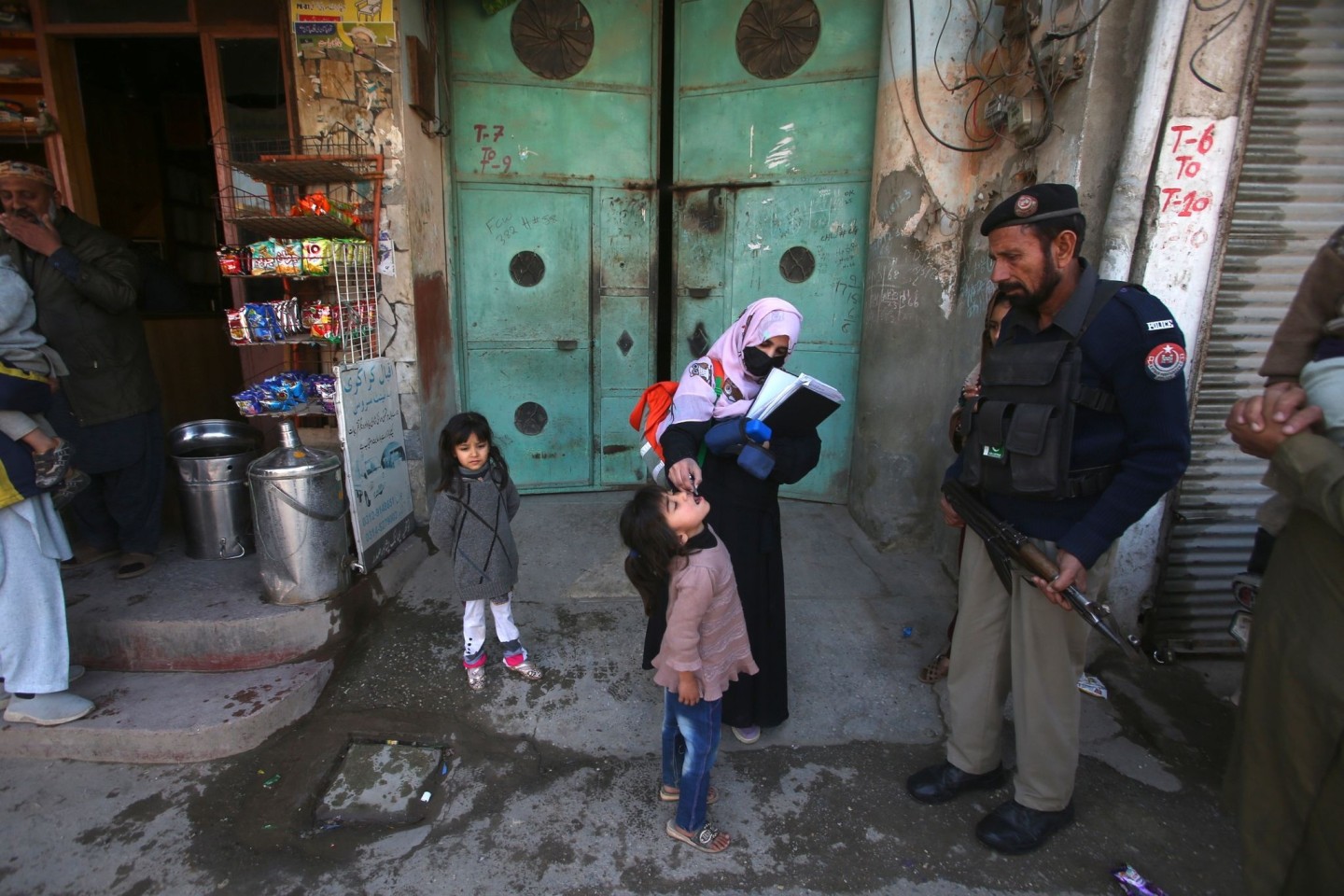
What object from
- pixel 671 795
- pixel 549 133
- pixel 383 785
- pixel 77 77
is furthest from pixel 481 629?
pixel 77 77

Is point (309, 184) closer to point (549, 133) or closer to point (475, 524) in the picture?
point (549, 133)

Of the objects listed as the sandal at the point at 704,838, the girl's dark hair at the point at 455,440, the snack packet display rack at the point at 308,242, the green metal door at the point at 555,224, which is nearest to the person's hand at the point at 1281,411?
the sandal at the point at 704,838

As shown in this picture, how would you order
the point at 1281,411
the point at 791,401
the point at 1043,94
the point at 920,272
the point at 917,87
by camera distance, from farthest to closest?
the point at 920,272
the point at 917,87
the point at 1043,94
the point at 791,401
the point at 1281,411

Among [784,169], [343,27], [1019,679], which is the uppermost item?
[343,27]

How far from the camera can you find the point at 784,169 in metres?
4.88

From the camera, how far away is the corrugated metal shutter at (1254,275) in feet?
9.94

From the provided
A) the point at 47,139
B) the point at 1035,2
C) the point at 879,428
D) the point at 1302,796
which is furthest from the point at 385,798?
the point at 47,139

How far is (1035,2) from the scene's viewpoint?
11.2 ft

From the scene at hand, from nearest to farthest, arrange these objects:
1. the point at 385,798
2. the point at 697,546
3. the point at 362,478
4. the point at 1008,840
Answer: the point at 697,546, the point at 1008,840, the point at 385,798, the point at 362,478

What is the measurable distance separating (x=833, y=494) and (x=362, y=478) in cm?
328

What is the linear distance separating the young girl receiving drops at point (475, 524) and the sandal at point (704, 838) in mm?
1131

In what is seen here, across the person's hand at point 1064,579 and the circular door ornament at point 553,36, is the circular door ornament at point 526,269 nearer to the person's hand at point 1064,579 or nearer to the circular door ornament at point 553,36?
the circular door ornament at point 553,36

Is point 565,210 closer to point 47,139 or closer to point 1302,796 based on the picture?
point 47,139

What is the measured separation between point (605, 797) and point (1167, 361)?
2357 mm
